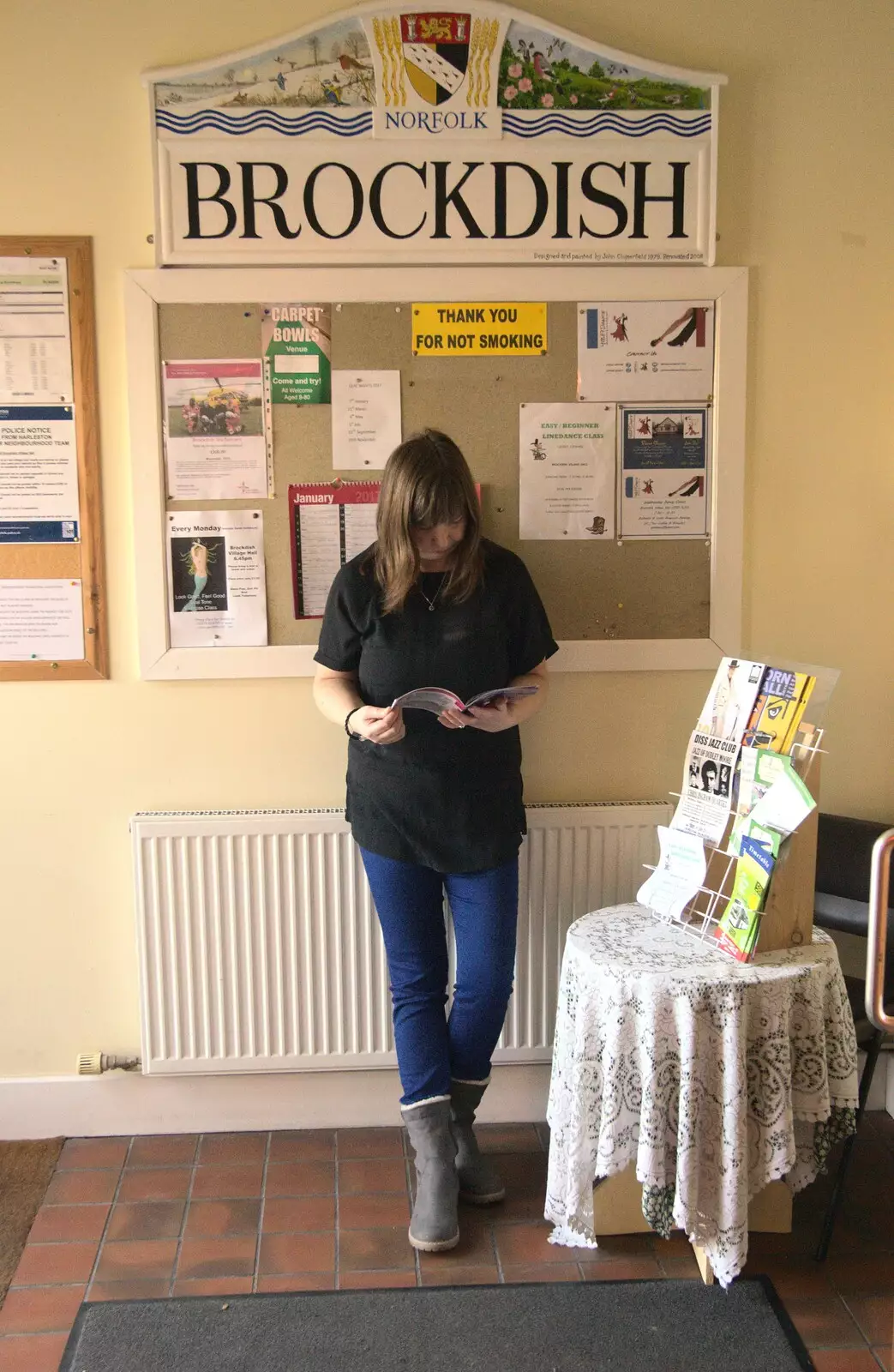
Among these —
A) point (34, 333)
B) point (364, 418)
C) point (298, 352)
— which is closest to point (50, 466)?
point (34, 333)

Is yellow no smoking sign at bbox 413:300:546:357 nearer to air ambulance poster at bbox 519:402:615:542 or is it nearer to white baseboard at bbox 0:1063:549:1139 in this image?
air ambulance poster at bbox 519:402:615:542

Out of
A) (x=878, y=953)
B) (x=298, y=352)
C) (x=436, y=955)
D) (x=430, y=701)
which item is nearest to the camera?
(x=878, y=953)

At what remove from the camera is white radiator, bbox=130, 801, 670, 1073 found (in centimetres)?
260

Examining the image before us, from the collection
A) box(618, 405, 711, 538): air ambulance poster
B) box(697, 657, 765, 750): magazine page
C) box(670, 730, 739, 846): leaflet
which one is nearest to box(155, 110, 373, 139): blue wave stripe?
box(618, 405, 711, 538): air ambulance poster

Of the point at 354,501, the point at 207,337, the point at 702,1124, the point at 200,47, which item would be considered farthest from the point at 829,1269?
the point at 200,47

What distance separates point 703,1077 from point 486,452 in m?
1.47

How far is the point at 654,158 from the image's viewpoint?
2.50m

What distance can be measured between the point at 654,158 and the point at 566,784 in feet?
4.96

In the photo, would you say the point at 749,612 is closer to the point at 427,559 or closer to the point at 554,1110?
the point at 427,559

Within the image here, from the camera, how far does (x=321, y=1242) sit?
91.0 inches

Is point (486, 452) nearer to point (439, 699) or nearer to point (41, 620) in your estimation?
point (439, 699)

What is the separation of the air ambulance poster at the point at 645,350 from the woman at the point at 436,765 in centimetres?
51

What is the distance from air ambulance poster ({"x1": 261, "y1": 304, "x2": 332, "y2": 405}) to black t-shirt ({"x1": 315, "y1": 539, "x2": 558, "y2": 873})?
0.47 meters

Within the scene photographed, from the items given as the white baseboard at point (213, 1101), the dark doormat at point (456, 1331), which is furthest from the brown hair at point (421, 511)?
the dark doormat at point (456, 1331)
